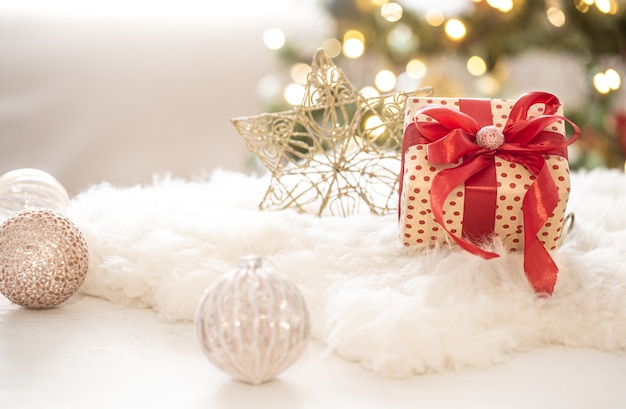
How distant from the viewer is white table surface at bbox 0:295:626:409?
2.38 ft

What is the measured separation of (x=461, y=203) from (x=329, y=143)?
13.5 inches

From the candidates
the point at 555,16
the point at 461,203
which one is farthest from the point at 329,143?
the point at 555,16

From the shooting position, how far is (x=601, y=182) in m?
1.53

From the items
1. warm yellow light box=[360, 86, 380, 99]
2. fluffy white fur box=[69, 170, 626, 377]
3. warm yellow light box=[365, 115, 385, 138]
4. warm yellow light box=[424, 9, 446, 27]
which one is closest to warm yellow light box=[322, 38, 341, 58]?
warm yellow light box=[360, 86, 380, 99]

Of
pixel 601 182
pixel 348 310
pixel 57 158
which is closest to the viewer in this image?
pixel 348 310

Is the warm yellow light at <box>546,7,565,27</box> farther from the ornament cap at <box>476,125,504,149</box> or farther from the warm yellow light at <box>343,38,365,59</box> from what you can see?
the ornament cap at <box>476,125,504,149</box>

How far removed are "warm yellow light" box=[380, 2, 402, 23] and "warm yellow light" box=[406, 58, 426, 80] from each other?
22 centimetres

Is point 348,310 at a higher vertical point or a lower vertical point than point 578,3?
lower

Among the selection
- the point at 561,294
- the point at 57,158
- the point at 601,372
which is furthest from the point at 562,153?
the point at 57,158

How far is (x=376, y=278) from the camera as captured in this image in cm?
96

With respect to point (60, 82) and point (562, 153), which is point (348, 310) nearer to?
point (562, 153)

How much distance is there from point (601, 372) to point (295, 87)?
166 centimetres

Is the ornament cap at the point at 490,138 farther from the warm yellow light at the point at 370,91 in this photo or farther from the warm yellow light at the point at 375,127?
the warm yellow light at the point at 370,91

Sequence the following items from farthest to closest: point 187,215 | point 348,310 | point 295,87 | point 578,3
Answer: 1. point 295,87
2. point 578,3
3. point 187,215
4. point 348,310
